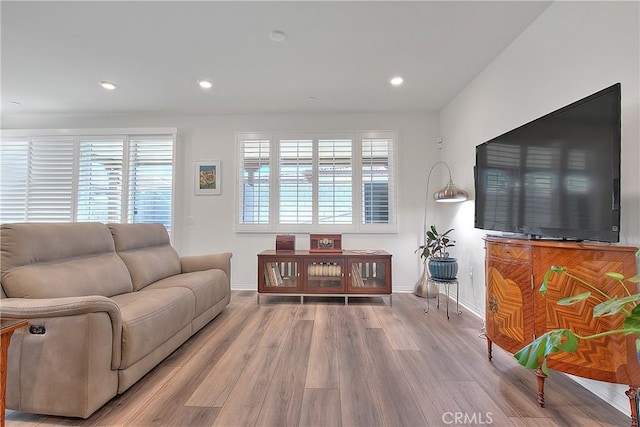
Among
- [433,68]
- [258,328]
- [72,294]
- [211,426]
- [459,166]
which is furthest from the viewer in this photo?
[459,166]

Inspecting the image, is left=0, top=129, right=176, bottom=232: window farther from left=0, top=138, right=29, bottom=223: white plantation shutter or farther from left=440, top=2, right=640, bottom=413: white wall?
left=440, top=2, right=640, bottom=413: white wall

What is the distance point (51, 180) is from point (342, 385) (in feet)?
16.2

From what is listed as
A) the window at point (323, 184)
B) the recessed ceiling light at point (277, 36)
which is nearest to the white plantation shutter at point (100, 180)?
the window at point (323, 184)

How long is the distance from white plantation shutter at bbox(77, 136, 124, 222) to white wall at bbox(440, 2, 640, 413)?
15.5 feet

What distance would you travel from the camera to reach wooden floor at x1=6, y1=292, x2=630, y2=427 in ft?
4.56

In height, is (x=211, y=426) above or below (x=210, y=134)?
below

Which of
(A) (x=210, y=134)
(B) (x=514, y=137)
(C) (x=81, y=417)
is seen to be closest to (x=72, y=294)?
(C) (x=81, y=417)

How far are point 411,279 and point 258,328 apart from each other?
7.69 ft

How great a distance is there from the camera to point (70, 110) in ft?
12.8

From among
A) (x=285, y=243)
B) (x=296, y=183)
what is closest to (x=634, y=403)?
(x=285, y=243)

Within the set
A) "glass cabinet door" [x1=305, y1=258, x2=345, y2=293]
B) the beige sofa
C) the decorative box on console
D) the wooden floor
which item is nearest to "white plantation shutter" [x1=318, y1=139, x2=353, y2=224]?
the decorative box on console

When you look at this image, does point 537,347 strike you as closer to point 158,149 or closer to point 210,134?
point 210,134

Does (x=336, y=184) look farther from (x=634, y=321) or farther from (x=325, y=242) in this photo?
(x=634, y=321)

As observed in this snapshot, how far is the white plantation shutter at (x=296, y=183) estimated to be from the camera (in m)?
3.97
